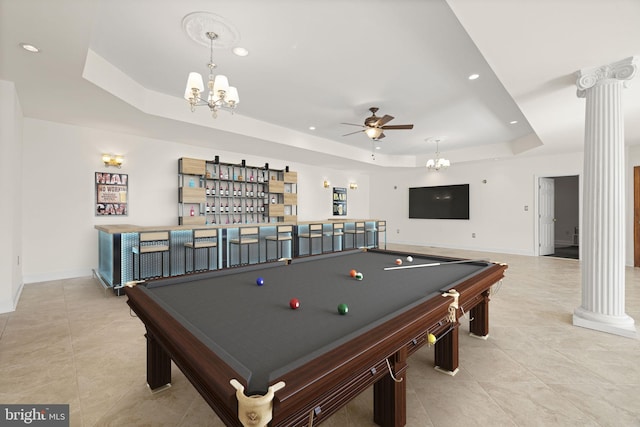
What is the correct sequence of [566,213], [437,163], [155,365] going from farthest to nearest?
[566,213] < [437,163] < [155,365]

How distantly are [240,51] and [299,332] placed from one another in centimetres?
328

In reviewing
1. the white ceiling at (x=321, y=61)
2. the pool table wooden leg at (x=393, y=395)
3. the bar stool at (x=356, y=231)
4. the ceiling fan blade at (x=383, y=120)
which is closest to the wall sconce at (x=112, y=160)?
the white ceiling at (x=321, y=61)

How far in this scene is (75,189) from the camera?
5184mm

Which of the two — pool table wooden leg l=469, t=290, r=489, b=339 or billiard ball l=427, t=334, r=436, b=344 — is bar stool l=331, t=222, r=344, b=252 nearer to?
pool table wooden leg l=469, t=290, r=489, b=339

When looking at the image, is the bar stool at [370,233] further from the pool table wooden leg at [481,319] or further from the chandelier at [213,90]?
the chandelier at [213,90]

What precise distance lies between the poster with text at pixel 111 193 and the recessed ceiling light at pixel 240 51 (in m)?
3.84

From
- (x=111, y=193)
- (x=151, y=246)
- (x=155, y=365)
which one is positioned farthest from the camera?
(x=111, y=193)

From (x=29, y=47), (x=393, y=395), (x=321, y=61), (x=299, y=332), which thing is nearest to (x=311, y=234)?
(x=321, y=61)

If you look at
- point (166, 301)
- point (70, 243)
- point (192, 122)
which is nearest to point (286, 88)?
point (192, 122)

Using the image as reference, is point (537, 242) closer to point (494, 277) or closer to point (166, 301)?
point (494, 277)

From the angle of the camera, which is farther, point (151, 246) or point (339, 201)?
point (339, 201)

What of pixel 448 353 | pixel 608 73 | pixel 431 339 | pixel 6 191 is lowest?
pixel 448 353

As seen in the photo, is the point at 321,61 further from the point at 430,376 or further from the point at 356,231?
the point at 356,231

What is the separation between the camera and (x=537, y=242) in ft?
25.6
